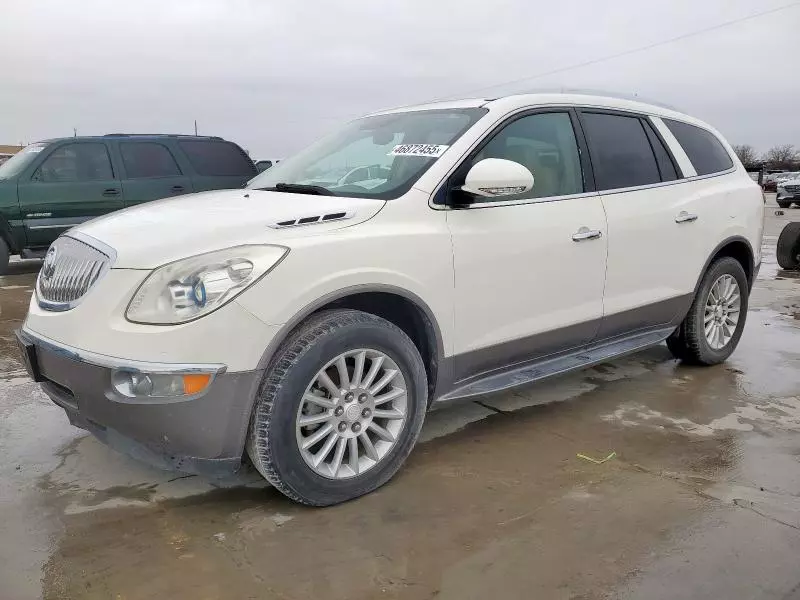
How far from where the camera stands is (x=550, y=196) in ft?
11.5

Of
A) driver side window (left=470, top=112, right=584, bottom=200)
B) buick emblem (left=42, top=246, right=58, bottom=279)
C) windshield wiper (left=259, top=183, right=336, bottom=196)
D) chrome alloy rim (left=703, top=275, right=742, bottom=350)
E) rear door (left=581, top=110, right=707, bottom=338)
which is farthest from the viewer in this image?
chrome alloy rim (left=703, top=275, right=742, bottom=350)

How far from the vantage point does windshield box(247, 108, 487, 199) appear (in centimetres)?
317

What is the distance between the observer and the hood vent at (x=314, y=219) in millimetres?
2676

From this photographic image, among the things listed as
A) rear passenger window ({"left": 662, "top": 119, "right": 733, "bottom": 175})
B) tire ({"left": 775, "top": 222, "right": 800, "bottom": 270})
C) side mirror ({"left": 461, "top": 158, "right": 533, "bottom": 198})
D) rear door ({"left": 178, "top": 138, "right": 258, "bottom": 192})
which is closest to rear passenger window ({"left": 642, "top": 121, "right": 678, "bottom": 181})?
rear passenger window ({"left": 662, "top": 119, "right": 733, "bottom": 175})

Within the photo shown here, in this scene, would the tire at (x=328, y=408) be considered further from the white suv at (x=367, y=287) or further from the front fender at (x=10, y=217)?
the front fender at (x=10, y=217)

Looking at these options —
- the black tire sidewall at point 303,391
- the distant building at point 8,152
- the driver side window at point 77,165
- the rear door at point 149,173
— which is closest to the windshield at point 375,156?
the black tire sidewall at point 303,391

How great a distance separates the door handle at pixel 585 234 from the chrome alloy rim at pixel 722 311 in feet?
4.71

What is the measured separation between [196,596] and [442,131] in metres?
2.34

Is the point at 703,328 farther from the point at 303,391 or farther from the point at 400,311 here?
the point at 303,391

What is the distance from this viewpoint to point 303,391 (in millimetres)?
2584

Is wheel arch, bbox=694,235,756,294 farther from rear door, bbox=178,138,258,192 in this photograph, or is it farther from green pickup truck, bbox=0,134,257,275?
green pickup truck, bbox=0,134,257,275

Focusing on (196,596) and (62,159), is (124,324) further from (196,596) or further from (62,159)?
(62,159)

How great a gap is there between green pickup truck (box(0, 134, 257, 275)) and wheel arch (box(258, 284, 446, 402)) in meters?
6.74

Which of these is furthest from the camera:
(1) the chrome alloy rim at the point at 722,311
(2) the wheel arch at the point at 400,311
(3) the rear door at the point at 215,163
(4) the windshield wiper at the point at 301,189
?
(3) the rear door at the point at 215,163
